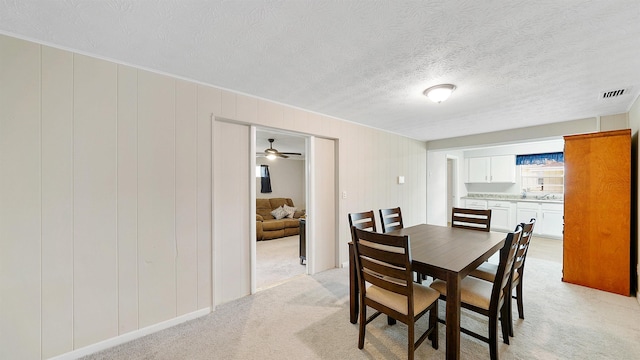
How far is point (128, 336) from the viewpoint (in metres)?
1.98

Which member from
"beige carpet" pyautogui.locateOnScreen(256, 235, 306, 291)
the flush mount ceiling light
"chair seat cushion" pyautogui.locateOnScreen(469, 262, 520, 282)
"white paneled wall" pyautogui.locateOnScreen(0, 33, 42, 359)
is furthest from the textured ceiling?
"beige carpet" pyautogui.locateOnScreen(256, 235, 306, 291)

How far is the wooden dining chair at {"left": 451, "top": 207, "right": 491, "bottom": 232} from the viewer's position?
292cm

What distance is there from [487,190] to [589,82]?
17.1 ft

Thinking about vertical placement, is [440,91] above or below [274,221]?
above

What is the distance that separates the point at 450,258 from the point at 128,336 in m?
2.65

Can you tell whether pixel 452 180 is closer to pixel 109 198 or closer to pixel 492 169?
pixel 492 169

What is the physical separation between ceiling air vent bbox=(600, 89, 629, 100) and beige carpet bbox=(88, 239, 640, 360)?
7.29 ft

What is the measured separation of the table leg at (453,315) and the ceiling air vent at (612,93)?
282cm

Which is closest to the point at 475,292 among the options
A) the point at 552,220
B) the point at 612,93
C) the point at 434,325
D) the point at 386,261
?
the point at 434,325

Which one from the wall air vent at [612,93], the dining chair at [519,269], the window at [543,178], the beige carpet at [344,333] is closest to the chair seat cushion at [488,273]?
the dining chair at [519,269]

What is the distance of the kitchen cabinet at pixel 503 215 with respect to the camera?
19.5ft

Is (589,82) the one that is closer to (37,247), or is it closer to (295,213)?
(37,247)

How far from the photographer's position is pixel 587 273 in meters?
2.98

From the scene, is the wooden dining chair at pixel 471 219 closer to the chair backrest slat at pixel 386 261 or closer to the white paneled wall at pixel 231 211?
the chair backrest slat at pixel 386 261
